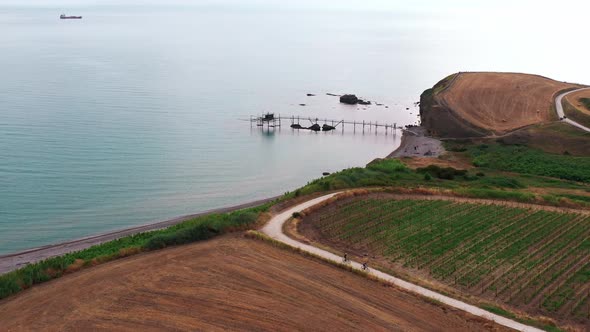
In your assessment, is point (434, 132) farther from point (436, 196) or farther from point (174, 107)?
point (174, 107)

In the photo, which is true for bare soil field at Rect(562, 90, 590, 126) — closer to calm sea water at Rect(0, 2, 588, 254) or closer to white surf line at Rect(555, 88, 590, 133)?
white surf line at Rect(555, 88, 590, 133)

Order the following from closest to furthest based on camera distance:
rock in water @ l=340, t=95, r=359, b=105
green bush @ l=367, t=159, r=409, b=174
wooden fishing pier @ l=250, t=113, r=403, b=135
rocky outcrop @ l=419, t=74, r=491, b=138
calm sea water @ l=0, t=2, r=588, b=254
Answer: calm sea water @ l=0, t=2, r=588, b=254 → green bush @ l=367, t=159, r=409, b=174 → rocky outcrop @ l=419, t=74, r=491, b=138 → wooden fishing pier @ l=250, t=113, r=403, b=135 → rock in water @ l=340, t=95, r=359, b=105

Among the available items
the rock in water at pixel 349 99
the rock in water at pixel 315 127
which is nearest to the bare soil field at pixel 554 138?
the rock in water at pixel 315 127

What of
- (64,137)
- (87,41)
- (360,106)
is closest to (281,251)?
(64,137)

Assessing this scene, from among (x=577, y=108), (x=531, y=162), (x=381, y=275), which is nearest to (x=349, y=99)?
(x=577, y=108)

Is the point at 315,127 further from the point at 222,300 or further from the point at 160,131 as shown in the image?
the point at 222,300

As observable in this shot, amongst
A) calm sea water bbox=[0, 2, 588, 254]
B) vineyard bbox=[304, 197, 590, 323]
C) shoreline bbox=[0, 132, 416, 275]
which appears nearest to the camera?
vineyard bbox=[304, 197, 590, 323]

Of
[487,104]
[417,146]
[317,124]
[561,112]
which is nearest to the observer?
[417,146]

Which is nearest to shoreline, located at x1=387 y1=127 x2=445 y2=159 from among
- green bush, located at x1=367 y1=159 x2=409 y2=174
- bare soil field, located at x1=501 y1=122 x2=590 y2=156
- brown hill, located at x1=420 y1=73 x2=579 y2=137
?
brown hill, located at x1=420 y1=73 x2=579 y2=137
